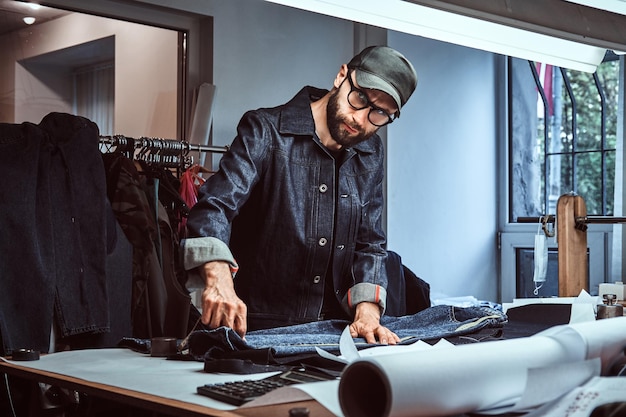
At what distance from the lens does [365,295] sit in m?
2.39

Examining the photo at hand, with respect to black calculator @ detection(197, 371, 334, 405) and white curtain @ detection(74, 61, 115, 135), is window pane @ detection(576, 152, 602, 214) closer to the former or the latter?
white curtain @ detection(74, 61, 115, 135)

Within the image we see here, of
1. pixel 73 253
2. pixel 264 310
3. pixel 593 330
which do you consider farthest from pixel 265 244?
pixel 593 330

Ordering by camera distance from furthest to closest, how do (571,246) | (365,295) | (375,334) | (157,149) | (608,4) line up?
(157,149) < (571,246) < (365,295) < (608,4) < (375,334)

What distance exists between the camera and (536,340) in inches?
50.5

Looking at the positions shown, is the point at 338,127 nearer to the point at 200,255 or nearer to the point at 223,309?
the point at 200,255

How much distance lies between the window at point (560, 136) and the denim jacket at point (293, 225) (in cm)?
294

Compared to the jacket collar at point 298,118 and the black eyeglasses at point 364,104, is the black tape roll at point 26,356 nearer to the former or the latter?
the jacket collar at point 298,118

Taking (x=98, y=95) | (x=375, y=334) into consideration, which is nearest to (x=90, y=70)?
(x=98, y=95)

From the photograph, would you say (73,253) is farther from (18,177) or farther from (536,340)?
(536,340)

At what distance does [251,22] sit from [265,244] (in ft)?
7.41

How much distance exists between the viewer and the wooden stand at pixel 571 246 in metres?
2.83

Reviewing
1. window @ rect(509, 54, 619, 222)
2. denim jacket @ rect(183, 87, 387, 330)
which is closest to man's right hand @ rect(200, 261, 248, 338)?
denim jacket @ rect(183, 87, 387, 330)

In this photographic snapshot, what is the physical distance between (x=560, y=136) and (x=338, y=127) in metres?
3.14

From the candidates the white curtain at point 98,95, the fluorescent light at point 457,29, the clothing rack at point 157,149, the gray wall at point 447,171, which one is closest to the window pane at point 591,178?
the gray wall at point 447,171
